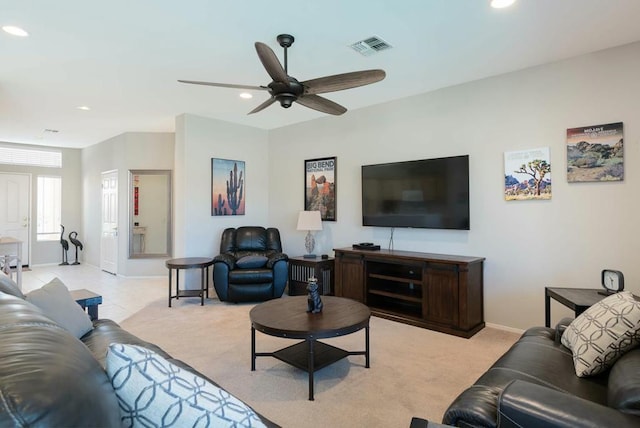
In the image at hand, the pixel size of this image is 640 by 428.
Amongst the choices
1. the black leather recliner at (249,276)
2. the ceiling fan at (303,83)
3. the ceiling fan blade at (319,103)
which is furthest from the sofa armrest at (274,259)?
the ceiling fan at (303,83)

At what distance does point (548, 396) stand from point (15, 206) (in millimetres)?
9986

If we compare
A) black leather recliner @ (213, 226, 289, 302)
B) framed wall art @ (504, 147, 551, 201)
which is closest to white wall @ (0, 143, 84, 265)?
black leather recliner @ (213, 226, 289, 302)

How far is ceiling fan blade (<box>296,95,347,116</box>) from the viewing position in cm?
290

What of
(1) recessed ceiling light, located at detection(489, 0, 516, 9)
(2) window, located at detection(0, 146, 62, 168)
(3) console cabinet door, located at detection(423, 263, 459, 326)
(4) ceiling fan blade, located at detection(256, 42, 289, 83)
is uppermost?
(1) recessed ceiling light, located at detection(489, 0, 516, 9)

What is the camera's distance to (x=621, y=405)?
1282 mm

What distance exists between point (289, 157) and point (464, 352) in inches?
158

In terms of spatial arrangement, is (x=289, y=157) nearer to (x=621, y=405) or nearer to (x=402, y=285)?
(x=402, y=285)

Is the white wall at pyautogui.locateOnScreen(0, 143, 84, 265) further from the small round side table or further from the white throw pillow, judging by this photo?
the white throw pillow

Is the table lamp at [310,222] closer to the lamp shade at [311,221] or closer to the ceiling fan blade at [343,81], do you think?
the lamp shade at [311,221]

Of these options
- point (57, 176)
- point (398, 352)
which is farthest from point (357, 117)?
point (57, 176)

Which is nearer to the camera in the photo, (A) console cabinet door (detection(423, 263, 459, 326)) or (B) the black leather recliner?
(A) console cabinet door (detection(423, 263, 459, 326))

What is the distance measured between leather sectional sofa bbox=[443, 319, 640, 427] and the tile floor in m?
4.08

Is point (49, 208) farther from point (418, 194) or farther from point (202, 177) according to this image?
point (418, 194)

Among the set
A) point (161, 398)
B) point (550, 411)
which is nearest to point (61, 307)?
point (161, 398)
